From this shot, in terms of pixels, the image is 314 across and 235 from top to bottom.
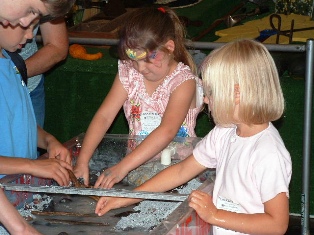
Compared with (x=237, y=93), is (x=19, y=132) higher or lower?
lower

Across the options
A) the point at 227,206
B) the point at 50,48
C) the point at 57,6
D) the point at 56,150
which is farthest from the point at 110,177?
the point at 50,48

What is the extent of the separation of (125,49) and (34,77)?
52 cm

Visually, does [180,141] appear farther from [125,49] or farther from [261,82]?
[261,82]

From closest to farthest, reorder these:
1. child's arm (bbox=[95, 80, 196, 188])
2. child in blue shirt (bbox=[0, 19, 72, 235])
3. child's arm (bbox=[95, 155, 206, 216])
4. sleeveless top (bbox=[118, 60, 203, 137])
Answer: child's arm (bbox=[95, 155, 206, 216]) < child in blue shirt (bbox=[0, 19, 72, 235]) < child's arm (bbox=[95, 80, 196, 188]) < sleeveless top (bbox=[118, 60, 203, 137])

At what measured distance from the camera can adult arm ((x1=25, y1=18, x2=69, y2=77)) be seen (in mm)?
2953

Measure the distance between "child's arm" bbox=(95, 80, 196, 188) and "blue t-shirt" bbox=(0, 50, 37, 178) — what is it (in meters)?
0.29

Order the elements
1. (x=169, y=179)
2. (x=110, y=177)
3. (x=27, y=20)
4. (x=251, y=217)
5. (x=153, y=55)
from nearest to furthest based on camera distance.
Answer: (x=251, y=217) → (x=27, y=20) → (x=169, y=179) → (x=110, y=177) → (x=153, y=55)

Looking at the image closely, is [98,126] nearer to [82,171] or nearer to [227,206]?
[82,171]

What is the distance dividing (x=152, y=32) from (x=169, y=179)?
2.13 feet

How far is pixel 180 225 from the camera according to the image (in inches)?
78.3

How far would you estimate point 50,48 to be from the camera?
3.03 metres

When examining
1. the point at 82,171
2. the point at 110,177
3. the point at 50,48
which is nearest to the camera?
the point at 110,177

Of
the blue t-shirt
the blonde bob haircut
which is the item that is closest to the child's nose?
the blue t-shirt

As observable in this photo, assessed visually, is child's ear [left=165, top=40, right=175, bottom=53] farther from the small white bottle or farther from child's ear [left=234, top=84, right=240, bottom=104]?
child's ear [left=234, top=84, right=240, bottom=104]
